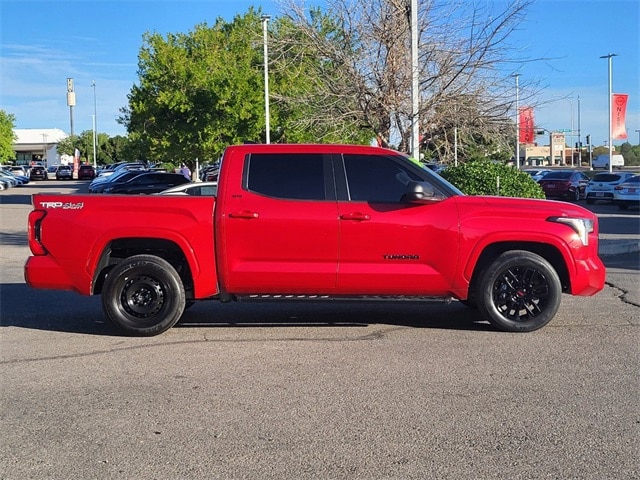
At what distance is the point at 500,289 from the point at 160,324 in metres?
3.63

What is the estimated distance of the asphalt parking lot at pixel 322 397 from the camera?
15.2 feet

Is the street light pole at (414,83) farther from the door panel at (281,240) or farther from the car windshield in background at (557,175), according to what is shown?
the car windshield in background at (557,175)

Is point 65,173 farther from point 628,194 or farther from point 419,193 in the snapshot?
point 419,193

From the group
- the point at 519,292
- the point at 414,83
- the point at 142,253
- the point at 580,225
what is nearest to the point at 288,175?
the point at 142,253

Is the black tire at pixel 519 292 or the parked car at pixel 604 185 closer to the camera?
the black tire at pixel 519 292

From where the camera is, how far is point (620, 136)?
47.7 meters

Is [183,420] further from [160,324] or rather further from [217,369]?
[160,324]

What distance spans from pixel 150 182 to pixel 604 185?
19.7 m

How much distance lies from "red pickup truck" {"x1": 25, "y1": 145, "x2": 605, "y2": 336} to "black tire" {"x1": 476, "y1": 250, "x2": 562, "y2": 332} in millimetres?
12

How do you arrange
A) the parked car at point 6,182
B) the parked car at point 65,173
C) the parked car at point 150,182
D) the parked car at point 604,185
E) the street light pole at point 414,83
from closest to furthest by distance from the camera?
1. the street light pole at point 414,83
2. the parked car at point 150,182
3. the parked car at point 604,185
4. the parked car at point 6,182
5. the parked car at point 65,173

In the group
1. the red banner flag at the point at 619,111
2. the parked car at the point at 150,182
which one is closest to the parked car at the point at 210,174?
the parked car at the point at 150,182

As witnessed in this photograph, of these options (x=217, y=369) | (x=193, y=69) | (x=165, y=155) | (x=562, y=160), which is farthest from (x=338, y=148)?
(x=562, y=160)

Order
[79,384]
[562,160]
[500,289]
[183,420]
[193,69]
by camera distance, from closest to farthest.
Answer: [183,420], [79,384], [500,289], [193,69], [562,160]

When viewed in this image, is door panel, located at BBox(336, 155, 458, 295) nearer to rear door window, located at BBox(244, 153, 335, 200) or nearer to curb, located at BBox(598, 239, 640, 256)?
rear door window, located at BBox(244, 153, 335, 200)
